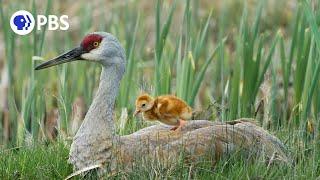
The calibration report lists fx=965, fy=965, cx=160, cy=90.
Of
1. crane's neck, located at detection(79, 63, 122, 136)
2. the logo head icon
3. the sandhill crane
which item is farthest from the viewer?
the logo head icon

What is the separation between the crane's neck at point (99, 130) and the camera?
16.2 feet

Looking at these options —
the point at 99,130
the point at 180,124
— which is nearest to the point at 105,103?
the point at 99,130

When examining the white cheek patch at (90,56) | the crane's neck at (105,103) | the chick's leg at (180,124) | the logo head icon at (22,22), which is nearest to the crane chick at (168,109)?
the chick's leg at (180,124)

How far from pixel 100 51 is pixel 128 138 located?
1.66 ft

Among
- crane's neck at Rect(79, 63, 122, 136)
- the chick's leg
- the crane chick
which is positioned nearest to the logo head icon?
crane's neck at Rect(79, 63, 122, 136)

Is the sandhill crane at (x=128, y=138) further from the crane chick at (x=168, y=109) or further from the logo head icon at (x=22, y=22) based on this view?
the logo head icon at (x=22, y=22)

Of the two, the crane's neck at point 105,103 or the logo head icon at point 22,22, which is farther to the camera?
the logo head icon at point 22,22

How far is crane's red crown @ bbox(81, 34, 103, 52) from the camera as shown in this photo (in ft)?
17.0

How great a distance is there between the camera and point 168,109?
5105mm

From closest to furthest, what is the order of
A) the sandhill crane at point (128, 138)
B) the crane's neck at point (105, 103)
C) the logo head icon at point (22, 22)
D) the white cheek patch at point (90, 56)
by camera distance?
the sandhill crane at point (128, 138) < the crane's neck at point (105, 103) < the white cheek patch at point (90, 56) < the logo head icon at point (22, 22)

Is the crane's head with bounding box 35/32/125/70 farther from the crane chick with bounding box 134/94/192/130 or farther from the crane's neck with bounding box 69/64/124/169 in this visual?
the crane chick with bounding box 134/94/192/130

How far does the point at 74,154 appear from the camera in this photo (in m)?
4.96

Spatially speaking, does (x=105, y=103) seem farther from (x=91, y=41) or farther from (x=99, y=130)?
(x=91, y=41)

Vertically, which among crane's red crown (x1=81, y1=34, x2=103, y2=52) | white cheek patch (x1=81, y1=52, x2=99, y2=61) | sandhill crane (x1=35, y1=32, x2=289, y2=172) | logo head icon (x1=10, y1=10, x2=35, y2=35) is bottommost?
sandhill crane (x1=35, y1=32, x2=289, y2=172)
